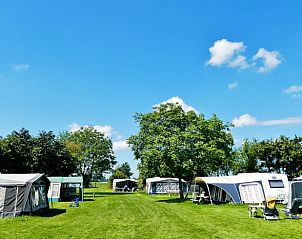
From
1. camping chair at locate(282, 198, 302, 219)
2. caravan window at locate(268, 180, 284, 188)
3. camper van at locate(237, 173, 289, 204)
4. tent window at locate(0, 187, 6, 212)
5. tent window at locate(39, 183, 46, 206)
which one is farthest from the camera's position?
caravan window at locate(268, 180, 284, 188)

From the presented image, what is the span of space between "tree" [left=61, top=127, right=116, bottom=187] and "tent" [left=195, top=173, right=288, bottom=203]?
36893 mm

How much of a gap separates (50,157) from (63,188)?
1004cm

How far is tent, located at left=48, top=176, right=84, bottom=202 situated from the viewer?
106 ft

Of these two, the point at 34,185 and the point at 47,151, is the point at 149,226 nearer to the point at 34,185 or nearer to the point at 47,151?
the point at 34,185

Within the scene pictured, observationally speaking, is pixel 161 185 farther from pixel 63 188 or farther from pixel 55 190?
pixel 55 190

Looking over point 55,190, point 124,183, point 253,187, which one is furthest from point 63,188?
point 124,183

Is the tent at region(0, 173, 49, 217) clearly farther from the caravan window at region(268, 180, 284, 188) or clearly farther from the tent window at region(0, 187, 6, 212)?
the caravan window at region(268, 180, 284, 188)

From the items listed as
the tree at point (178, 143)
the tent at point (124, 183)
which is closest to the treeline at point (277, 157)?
the tree at point (178, 143)

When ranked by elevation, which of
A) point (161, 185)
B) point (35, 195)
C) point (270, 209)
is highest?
point (161, 185)

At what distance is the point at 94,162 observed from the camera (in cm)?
6178

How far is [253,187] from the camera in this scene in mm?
25312

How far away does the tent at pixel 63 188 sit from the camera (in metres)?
32.2

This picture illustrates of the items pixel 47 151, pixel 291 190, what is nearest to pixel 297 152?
pixel 291 190

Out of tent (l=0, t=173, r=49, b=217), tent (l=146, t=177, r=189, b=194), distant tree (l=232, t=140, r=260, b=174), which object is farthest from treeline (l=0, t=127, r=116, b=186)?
distant tree (l=232, t=140, r=260, b=174)
